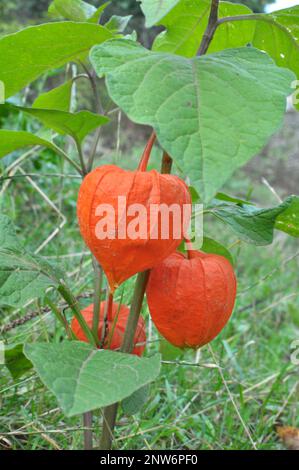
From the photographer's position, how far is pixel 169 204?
1.75 ft

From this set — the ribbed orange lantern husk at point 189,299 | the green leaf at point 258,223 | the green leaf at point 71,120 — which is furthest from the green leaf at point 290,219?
the green leaf at point 71,120

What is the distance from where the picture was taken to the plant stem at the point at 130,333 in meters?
0.63

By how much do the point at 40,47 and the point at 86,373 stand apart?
32 centimetres

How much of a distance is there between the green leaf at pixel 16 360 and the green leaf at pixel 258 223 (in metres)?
0.28

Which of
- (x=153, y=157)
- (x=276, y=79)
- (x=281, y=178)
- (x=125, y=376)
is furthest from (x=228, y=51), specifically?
(x=281, y=178)

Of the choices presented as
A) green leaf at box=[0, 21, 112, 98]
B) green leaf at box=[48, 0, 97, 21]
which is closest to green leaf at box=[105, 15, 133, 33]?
green leaf at box=[48, 0, 97, 21]

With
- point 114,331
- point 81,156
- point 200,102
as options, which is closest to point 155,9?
point 200,102

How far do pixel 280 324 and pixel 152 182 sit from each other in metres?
1.49

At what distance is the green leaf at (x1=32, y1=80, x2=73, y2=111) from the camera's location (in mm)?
744

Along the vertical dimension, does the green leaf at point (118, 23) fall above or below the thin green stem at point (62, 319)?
above

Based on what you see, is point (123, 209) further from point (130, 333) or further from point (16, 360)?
point (16, 360)

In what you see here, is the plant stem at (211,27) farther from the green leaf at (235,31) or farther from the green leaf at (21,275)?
the green leaf at (21,275)

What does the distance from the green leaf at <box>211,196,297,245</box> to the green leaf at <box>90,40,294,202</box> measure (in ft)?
0.58

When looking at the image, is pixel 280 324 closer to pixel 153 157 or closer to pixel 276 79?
pixel 276 79
